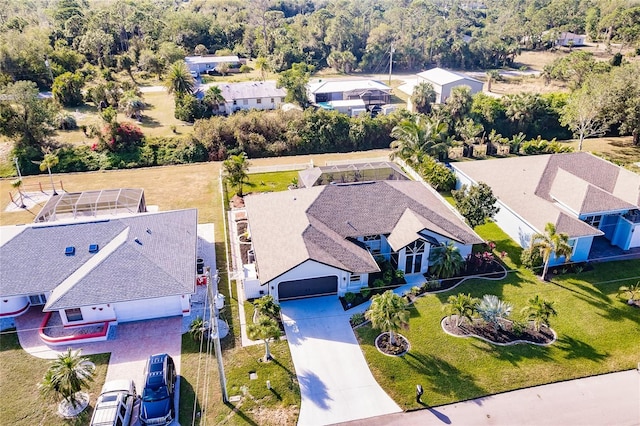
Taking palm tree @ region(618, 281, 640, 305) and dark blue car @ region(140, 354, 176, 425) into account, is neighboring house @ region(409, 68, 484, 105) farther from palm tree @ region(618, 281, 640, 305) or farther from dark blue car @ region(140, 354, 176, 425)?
dark blue car @ region(140, 354, 176, 425)

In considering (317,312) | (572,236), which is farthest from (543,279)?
(317,312)

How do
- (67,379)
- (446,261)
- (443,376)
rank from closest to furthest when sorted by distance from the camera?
1. (67,379)
2. (443,376)
3. (446,261)

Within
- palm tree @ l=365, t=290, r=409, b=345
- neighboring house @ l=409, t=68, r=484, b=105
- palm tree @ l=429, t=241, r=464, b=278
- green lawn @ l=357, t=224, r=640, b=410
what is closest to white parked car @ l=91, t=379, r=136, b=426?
green lawn @ l=357, t=224, r=640, b=410

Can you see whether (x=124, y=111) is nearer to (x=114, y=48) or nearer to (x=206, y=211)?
(x=206, y=211)

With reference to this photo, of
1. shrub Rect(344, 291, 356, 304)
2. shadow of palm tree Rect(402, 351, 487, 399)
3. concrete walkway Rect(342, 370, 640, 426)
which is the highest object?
shrub Rect(344, 291, 356, 304)

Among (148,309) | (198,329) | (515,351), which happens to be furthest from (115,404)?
(515,351)

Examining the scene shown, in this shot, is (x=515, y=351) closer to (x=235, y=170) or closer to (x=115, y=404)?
(x=115, y=404)
